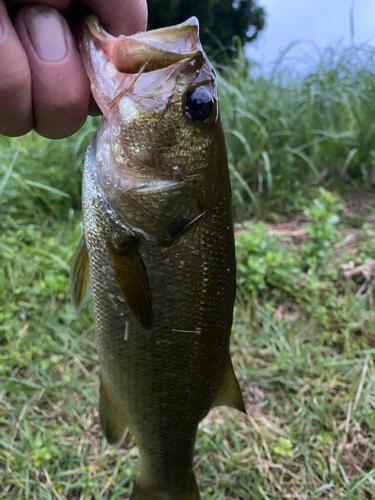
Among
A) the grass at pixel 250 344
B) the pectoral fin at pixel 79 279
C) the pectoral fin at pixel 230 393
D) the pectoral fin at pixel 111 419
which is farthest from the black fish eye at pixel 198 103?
the grass at pixel 250 344

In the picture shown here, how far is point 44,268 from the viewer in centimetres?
229

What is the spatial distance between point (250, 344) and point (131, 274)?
4.74 feet

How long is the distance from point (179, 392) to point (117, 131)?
0.74 metres

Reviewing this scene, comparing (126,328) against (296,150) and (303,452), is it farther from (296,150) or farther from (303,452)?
(296,150)

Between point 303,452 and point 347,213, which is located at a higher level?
point 347,213

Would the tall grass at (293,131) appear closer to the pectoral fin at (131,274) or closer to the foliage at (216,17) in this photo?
the foliage at (216,17)

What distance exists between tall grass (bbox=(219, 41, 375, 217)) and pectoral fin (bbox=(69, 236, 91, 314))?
205 centimetres

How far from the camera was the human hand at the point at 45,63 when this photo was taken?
27.9 inches

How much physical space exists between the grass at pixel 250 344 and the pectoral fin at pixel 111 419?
57 cm

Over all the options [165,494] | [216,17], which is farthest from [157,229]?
[216,17]

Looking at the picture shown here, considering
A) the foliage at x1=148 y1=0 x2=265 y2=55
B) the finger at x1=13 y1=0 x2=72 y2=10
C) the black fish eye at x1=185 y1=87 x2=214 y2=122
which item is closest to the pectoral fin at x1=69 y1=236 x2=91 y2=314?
the black fish eye at x1=185 y1=87 x2=214 y2=122

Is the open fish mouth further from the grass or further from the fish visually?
the grass

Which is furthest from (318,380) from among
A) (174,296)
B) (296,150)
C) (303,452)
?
(296,150)

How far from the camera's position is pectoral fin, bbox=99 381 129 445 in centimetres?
112
